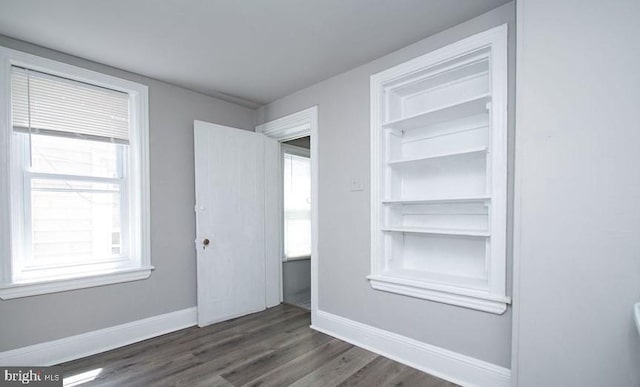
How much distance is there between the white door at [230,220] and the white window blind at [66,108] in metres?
0.69

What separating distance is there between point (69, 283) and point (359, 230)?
2.43 meters

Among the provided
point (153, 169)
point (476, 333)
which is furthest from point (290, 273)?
point (476, 333)

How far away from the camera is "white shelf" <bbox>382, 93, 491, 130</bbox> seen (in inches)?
79.9

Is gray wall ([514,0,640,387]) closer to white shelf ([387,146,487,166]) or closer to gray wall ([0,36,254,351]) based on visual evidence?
white shelf ([387,146,487,166])

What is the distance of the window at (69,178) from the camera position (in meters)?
2.24

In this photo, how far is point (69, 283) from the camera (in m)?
2.41

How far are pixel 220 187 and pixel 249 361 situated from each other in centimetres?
174

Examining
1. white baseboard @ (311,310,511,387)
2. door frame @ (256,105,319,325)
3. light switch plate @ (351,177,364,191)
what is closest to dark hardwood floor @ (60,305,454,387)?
white baseboard @ (311,310,511,387)

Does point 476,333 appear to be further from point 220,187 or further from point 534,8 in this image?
point 220,187

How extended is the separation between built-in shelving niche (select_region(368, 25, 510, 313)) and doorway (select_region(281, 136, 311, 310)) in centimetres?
184

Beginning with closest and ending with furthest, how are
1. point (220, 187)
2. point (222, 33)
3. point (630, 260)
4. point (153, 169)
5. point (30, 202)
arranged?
point (630, 260)
point (222, 33)
point (30, 202)
point (153, 169)
point (220, 187)

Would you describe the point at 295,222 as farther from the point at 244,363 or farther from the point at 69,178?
the point at 69,178

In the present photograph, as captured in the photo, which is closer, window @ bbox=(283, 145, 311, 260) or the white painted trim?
the white painted trim

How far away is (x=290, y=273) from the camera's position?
4227mm
